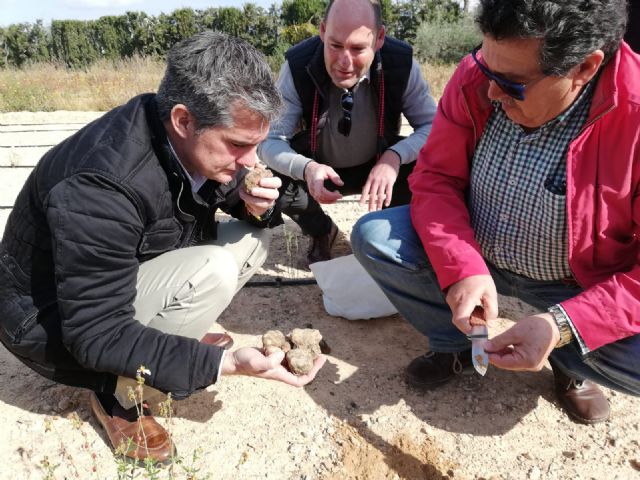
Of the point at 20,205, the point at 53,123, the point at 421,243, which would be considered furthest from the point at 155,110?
the point at 53,123

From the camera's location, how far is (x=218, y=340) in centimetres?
253

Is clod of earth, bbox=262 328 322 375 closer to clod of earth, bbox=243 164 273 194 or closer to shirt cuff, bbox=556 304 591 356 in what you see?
clod of earth, bbox=243 164 273 194

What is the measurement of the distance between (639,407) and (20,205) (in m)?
2.43

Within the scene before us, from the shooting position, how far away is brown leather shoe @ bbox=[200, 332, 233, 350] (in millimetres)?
2520

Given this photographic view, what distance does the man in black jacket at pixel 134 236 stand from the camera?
1.65m

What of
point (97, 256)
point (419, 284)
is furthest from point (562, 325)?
point (97, 256)

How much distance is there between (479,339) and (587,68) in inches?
34.9

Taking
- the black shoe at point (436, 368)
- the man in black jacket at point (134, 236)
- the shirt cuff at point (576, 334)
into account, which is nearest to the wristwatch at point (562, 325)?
the shirt cuff at point (576, 334)

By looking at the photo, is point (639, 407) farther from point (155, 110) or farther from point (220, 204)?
point (155, 110)

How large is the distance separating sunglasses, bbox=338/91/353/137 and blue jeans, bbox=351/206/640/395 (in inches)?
31.5

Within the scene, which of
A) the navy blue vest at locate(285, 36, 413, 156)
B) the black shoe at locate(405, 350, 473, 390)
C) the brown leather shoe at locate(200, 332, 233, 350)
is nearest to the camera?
the black shoe at locate(405, 350, 473, 390)

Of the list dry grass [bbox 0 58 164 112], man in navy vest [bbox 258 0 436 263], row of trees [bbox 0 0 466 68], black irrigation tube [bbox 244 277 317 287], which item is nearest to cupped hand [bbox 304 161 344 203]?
man in navy vest [bbox 258 0 436 263]

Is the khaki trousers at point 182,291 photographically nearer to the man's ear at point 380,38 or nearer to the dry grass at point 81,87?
the man's ear at point 380,38

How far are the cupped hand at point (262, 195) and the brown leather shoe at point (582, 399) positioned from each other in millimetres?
1347
